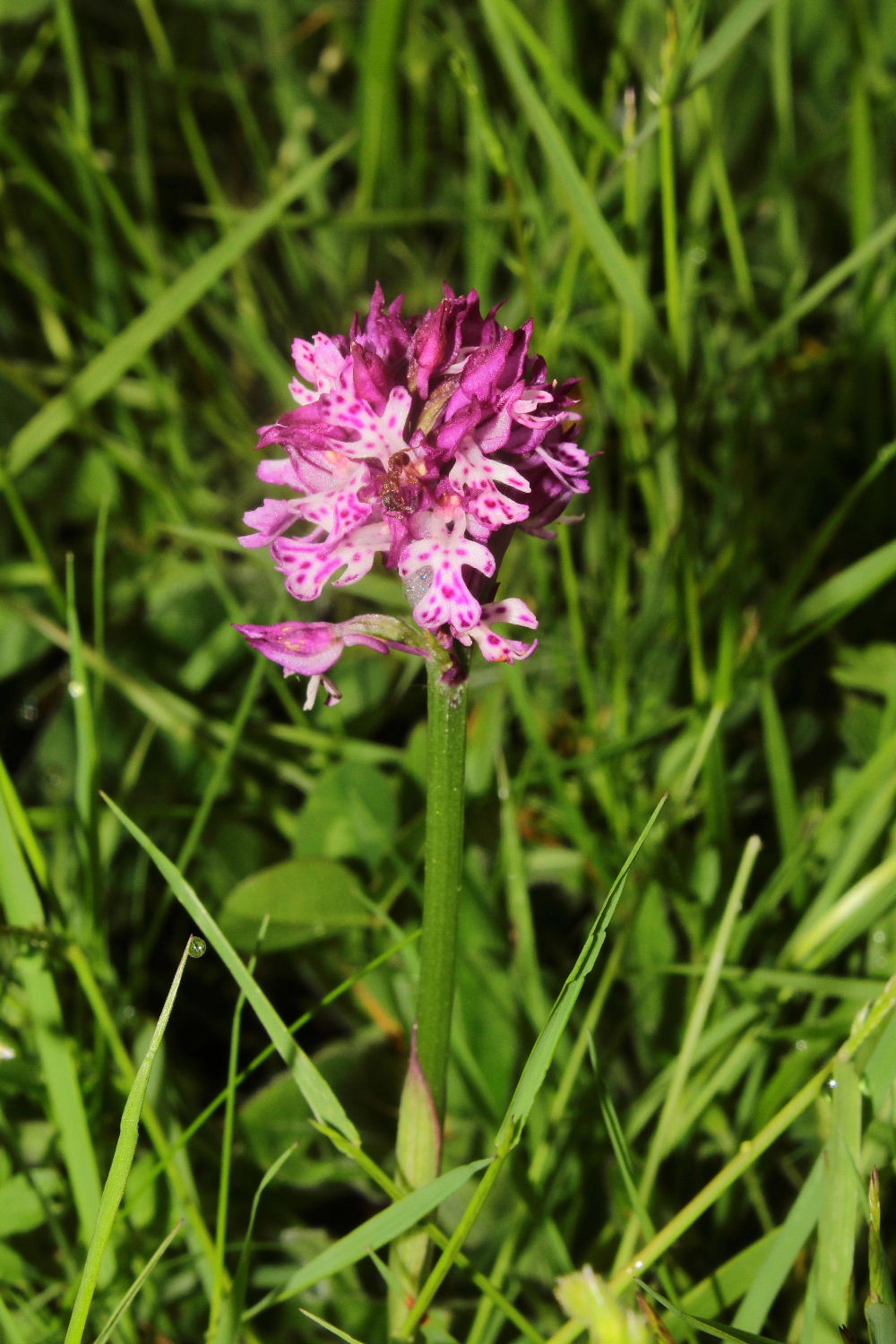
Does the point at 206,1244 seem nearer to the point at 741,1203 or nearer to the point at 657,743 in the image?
the point at 741,1203

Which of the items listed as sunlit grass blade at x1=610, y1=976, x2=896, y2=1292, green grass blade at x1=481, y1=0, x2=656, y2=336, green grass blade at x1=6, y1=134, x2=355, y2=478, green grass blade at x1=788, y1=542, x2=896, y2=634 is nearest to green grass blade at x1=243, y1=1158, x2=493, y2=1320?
sunlit grass blade at x1=610, y1=976, x2=896, y2=1292

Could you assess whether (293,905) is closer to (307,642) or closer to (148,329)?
(307,642)

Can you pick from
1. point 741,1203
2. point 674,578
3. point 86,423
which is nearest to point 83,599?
point 86,423

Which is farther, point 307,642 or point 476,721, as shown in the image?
point 476,721

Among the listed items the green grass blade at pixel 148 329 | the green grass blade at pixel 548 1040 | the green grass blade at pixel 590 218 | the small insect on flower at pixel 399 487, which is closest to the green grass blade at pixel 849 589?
the green grass blade at pixel 590 218

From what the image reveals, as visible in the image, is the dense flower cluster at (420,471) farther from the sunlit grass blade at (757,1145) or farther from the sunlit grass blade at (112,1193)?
the sunlit grass blade at (757,1145)

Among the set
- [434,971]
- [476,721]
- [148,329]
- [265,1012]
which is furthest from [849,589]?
[148,329]

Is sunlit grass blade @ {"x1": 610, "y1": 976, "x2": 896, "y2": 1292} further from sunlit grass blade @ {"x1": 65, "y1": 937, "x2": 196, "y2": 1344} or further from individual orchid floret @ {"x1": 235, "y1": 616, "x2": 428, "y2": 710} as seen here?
individual orchid floret @ {"x1": 235, "y1": 616, "x2": 428, "y2": 710}
